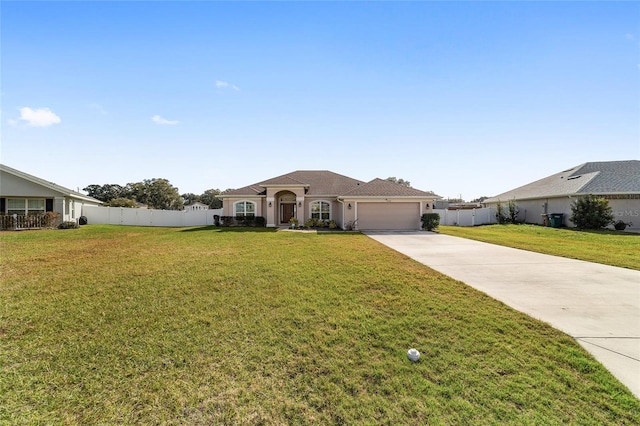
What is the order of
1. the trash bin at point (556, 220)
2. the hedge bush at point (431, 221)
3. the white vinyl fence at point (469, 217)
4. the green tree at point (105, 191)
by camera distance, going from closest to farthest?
the hedge bush at point (431, 221) < the trash bin at point (556, 220) < the white vinyl fence at point (469, 217) < the green tree at point (105, 191)

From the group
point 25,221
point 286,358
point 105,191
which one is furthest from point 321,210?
point 105,191

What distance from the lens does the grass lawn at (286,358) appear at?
266 cm

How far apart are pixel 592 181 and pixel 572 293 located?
23.9m

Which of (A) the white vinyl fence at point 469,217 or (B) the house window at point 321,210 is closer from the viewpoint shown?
(B) the house window at point 321,210

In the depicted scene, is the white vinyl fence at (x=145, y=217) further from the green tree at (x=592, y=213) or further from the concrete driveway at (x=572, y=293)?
the green tree at (x=592, y=213)

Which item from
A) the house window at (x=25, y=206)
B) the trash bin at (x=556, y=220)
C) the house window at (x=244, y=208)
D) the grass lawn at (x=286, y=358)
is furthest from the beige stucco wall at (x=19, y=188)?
the trash bin at (x=556, y=220)

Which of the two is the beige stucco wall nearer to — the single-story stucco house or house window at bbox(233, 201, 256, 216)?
the single-story stucco house

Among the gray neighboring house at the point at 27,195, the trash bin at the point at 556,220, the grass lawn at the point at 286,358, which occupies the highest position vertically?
the gray neighboring house at the point at 27,195

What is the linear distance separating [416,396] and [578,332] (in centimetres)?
308

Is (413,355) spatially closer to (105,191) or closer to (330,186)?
(330,186)

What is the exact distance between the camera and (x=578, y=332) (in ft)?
13.1

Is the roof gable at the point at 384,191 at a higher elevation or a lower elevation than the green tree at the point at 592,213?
higher

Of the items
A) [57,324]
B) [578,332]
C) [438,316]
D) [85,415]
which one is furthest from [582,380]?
[57,324]

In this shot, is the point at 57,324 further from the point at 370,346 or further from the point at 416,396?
the point at 416,396
